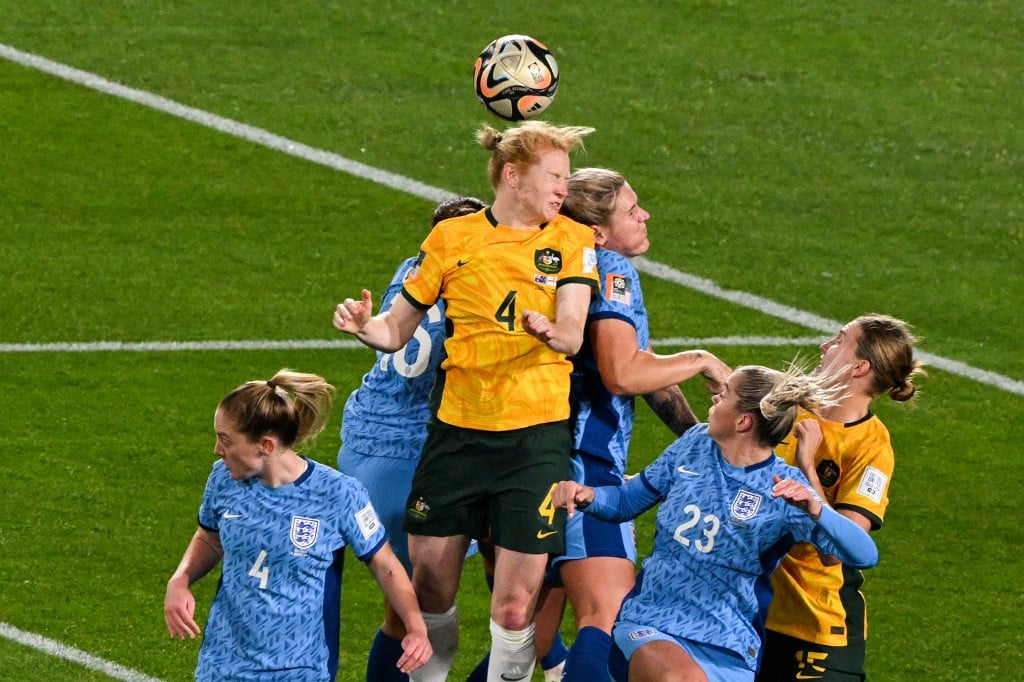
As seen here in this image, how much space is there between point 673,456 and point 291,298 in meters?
5.24

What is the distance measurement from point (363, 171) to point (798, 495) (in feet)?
24.3

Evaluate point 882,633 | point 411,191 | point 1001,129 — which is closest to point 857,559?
point 882,633

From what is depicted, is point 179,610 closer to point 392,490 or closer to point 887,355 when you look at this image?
point 392,490

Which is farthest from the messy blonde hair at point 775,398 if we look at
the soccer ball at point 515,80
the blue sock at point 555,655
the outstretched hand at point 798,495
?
the soccer ball at point 515,80

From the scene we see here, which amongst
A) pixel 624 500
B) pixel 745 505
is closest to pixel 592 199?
pixel 624 500

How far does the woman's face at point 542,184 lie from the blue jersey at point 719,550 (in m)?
0.96

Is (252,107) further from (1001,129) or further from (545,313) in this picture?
(545,313)

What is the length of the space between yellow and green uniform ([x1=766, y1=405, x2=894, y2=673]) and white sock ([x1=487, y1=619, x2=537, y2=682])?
783 mm

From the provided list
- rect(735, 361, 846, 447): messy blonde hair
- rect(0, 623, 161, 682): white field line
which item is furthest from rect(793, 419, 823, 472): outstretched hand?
rect(0, 623, 161, 682): white field line

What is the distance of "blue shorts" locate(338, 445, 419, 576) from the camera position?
6.29m

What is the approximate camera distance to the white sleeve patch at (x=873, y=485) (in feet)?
18.9

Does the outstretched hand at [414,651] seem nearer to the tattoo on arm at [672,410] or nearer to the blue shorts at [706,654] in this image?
the blue shorts at [706,654]

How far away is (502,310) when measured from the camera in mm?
5785

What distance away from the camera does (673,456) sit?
5.63 metres
